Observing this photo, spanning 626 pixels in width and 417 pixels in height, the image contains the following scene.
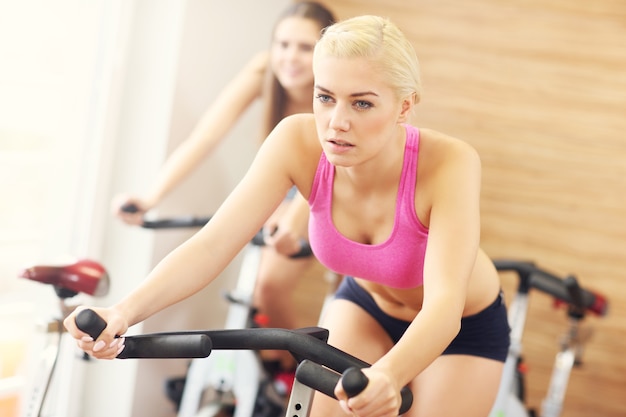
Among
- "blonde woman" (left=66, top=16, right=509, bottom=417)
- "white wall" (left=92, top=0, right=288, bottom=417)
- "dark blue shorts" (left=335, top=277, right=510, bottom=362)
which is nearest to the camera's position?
"blonde woman" (left=66, top=16, right=509, bottom=417)

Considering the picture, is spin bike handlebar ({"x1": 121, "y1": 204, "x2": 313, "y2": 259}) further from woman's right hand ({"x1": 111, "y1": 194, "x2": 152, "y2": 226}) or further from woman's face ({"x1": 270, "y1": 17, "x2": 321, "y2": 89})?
woman's face ({"x1": 270, "y1": 17, "x2": 321, "y2": 89})

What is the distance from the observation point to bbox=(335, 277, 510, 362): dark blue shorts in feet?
6.29

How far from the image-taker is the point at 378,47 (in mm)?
1527

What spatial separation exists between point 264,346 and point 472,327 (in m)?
0.64

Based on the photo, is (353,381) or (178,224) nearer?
(353,381)

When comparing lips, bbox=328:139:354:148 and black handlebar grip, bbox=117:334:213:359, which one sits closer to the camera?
black handlebar grip, bbox=117:334:213:359

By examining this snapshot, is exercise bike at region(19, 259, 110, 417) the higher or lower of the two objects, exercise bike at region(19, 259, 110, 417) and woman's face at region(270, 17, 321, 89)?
the lower

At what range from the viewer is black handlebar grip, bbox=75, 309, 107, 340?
1392 millimetres

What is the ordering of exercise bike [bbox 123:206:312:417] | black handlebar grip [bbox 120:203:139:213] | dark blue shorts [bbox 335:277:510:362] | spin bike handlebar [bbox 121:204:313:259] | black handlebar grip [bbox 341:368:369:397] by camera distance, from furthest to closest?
exercise bike [bbox 123:206:312:417] < black handlebar grip [bbox 120:203:139:213] < spin bike handlebar [bbox 121:204:313:259] < dark blue shorts [bbox 335:277:510:362] < black handlebar grip [bbox 341:368:369:397]

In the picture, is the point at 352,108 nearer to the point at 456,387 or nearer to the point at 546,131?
the point at 456,387

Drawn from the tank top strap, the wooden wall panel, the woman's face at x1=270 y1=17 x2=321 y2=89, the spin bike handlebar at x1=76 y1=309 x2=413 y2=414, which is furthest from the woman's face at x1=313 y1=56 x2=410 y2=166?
the wooden wall panel

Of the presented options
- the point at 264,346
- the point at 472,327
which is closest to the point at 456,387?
the point at 472,327

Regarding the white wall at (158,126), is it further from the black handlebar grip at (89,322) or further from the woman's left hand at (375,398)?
the woman's left hand at (375,398)

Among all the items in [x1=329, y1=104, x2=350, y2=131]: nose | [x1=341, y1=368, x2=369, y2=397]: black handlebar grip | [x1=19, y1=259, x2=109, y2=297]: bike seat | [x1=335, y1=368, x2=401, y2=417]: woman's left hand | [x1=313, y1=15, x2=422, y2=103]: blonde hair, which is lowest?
[x1=19, y1=259, x2=109, y2=297]: bike seat
